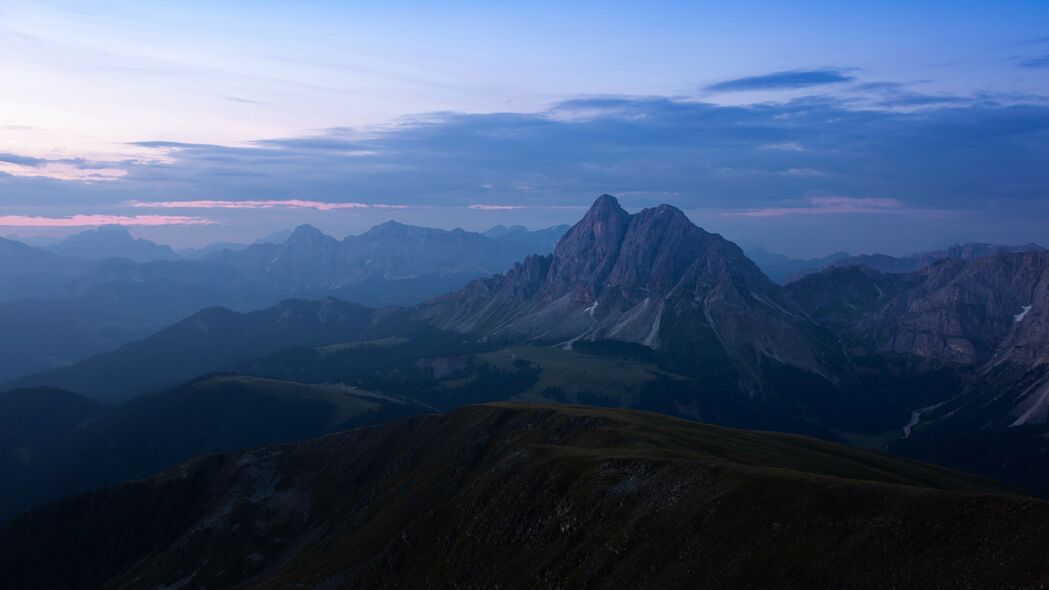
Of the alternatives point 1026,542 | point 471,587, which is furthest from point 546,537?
point 1026,542

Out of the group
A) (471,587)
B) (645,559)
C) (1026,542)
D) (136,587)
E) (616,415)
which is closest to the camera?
(1026,542)

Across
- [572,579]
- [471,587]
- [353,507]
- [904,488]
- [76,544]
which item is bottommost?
[76,544]

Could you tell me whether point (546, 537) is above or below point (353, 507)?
above

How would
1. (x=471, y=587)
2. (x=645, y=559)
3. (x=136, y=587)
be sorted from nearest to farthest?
(x=645, y=559), (x=471, y=587), (x=136, y=587)

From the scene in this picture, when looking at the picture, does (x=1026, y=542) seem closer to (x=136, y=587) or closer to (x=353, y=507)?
(x=353, y=507)

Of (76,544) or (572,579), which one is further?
(76,544)

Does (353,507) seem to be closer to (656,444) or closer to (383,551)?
(383,551)

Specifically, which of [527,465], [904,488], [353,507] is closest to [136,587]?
[353,507]
